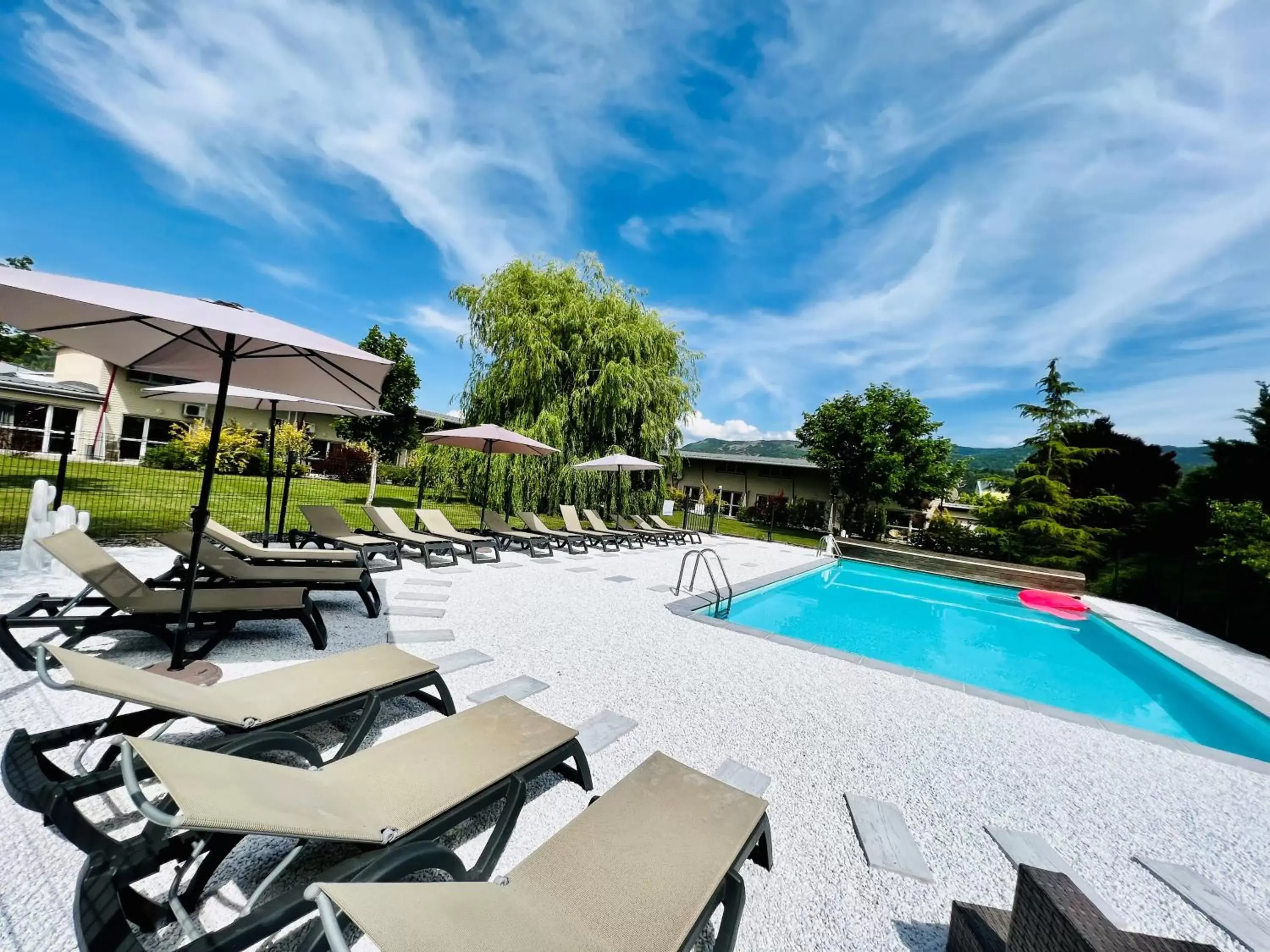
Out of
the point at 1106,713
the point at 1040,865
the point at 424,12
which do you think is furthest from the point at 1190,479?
Result: the point at 424,12

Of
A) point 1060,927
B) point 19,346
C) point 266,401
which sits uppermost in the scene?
point 19,346

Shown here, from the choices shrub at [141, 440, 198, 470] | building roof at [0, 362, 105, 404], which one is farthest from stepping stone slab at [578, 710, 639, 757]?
shrub at [141, 440, 198, 470]

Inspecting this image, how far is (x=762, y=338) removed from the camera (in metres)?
23.5

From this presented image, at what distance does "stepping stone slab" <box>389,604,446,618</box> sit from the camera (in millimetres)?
5473

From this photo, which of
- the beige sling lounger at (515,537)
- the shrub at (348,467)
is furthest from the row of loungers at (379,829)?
the shrub at (348,467)

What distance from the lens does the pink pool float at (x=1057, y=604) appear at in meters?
11.3

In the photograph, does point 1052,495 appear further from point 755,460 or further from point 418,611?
point 418,611

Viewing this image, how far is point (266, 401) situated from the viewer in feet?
28.7

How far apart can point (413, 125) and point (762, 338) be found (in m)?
17.5

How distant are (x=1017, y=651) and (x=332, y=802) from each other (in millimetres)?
10296

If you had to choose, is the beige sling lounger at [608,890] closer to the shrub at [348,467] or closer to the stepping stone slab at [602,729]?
the stepping stone slab at [602,729]

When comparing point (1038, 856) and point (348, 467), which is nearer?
point (1038, 856)

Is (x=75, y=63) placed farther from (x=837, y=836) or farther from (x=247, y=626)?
(x=837, y=836)

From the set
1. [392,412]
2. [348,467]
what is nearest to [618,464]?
[392,412]
